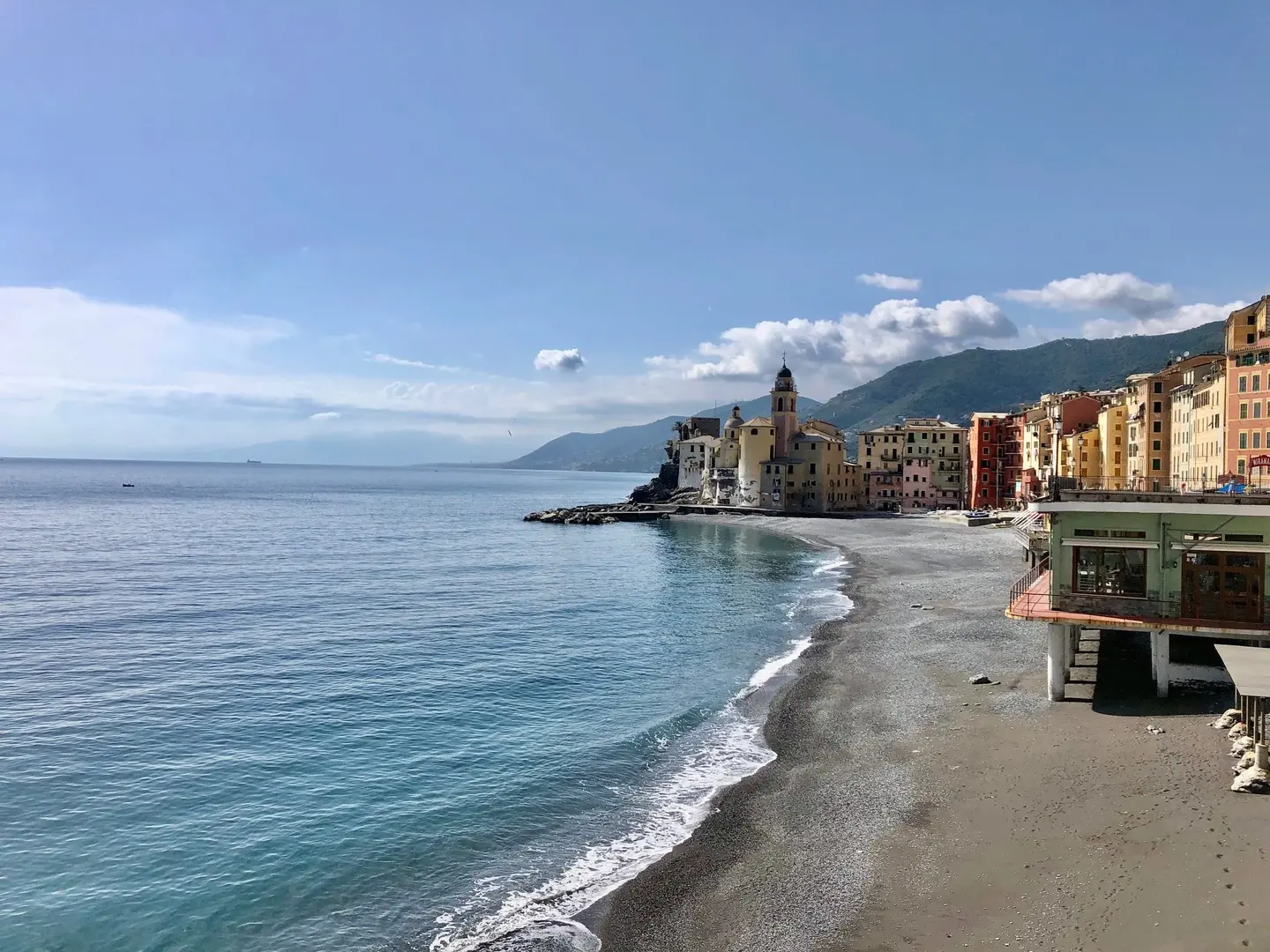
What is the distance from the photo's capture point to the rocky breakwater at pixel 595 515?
447 ft

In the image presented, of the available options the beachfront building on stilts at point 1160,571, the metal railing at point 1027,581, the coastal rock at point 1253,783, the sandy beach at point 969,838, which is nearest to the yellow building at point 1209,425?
the metal railing at point 1027,581

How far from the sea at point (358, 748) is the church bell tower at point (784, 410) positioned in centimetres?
8599

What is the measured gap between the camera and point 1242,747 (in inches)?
842

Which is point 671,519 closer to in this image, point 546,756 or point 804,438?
point 804,438

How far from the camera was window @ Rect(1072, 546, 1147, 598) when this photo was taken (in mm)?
27594

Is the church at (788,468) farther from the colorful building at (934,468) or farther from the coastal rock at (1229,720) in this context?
the coastal rock at (1229,720)

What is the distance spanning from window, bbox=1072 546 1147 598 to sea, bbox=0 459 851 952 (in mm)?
12335

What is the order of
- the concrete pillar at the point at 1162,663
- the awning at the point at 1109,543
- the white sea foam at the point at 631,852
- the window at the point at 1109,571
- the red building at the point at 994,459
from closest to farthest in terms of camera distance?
the white sea foam at the point at 631,852 → the awning at the point at 1109,543 → the concrete pillar at the point at 1162,663 → the window at the point at 1109,571 → the red building at the point at 994,459

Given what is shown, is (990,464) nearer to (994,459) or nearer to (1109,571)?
(994,459)

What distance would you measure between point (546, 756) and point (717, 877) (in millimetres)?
9400

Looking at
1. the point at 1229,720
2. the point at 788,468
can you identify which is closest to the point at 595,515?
the point at 788,468

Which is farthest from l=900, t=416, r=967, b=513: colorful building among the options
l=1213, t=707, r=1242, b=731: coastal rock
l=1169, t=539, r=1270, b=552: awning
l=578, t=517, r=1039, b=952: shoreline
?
l=1213, t=707, r=1242, b=731: coastal rock

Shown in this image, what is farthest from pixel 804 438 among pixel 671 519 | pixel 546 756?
pixel 546 756

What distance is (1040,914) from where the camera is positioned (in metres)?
15.9
